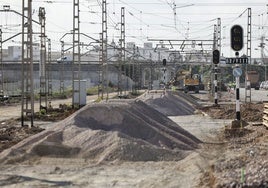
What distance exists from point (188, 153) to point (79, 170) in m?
3.37

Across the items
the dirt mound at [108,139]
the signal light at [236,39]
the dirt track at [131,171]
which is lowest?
the dirt track at [131,171]

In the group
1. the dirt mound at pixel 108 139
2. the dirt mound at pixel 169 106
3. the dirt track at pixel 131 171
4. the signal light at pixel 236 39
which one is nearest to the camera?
the dirt track at pixel 131 171

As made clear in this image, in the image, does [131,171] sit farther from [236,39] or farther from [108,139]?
[236,39]

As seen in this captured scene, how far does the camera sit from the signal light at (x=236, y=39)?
2194 cm

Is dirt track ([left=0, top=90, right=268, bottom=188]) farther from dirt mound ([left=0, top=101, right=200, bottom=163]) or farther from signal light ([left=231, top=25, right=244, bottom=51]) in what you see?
signal light ([left=231, top=25, right=244, bottom=51])

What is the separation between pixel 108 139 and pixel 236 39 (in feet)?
30.0

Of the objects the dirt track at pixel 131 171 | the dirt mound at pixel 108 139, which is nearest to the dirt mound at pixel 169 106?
the dirt mound at pixel 108 139

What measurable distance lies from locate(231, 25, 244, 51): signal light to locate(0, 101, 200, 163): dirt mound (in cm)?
520

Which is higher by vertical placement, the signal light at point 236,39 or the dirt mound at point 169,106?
the signal light at point 236,39

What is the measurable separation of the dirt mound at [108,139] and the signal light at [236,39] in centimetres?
520

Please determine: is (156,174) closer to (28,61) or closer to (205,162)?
(205,162)

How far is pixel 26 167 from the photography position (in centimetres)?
1327

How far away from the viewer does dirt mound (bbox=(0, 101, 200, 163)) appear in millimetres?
14336

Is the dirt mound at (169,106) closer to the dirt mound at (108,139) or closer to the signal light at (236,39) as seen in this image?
the signal light at (236,39)
